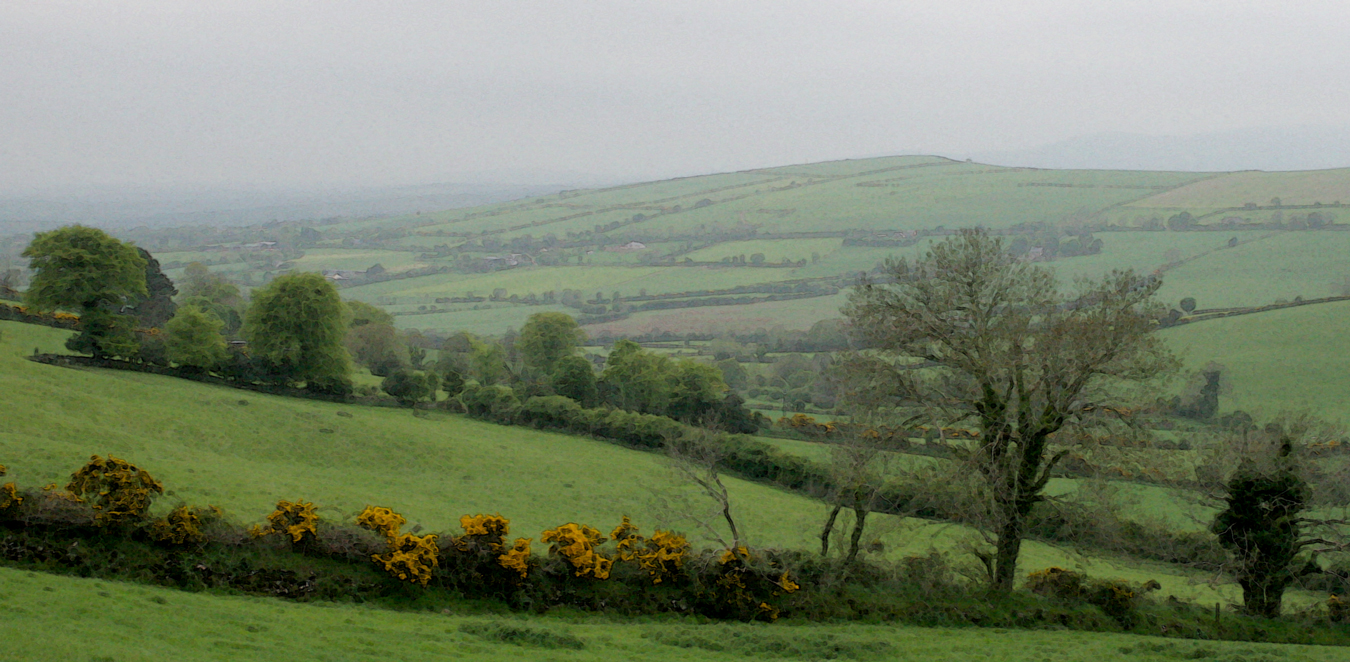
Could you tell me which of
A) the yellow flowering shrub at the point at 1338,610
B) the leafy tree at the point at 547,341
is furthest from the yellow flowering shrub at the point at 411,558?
the leafy tree at the point at 547,341

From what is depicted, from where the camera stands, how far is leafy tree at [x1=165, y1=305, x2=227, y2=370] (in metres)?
44.1

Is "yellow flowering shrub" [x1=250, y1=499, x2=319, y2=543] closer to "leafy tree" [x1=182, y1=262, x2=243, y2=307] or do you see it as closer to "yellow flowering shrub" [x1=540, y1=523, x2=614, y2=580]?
"yellow flowering shrub" [x1=540, y1=523, x2=614, y2=580]

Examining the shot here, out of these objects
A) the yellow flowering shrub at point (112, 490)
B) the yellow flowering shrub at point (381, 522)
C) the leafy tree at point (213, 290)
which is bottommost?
the yellow flowering shrub at point (381, 522)

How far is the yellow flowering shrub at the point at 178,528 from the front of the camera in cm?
1830

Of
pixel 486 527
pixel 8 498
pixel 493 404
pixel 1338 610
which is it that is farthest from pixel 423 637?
pixel 493 404

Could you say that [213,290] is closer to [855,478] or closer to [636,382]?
[636,382]

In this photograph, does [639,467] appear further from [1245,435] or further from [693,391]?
[1245,435]

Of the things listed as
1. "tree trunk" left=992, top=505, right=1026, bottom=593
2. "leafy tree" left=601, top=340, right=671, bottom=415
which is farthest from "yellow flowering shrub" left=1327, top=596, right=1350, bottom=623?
"leafy tree" left=601, top=340, right=671, bottom=415

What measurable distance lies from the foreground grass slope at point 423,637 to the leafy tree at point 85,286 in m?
32.2

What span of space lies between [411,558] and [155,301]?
5325 cm

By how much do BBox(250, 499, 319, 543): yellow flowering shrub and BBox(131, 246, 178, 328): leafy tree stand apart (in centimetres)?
4678

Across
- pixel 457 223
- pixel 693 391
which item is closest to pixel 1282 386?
pixel 693 391

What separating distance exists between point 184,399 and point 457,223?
167 meters

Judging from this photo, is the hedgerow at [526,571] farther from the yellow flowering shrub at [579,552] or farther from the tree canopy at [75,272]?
the tree canopy at [75,272]
